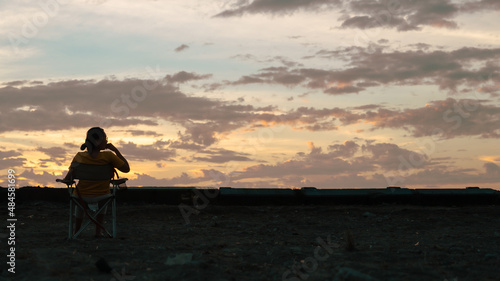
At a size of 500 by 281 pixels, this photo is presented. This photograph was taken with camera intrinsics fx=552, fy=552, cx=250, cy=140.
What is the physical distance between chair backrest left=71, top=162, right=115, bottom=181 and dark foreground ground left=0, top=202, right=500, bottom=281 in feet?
2.49

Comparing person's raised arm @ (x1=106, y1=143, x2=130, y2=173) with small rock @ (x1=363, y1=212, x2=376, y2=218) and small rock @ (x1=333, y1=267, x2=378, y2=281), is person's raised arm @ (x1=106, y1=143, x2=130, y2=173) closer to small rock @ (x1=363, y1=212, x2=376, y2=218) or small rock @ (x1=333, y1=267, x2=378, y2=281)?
small rock @ (x1=333, y1=267, x2=378, y2=281)

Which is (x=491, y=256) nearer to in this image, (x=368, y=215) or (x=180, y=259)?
(x=180, y=259)

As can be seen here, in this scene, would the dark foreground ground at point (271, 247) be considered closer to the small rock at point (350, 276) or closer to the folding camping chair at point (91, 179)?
the small rock at point (350, 276)

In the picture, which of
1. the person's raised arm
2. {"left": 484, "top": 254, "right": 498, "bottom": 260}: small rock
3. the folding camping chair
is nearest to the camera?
{"left": 484, "top": 254, "right": 498, "bottom": 260}: small rock

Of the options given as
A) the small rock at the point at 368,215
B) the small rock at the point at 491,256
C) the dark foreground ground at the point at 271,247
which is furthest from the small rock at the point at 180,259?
the small rock at the point at 368,215

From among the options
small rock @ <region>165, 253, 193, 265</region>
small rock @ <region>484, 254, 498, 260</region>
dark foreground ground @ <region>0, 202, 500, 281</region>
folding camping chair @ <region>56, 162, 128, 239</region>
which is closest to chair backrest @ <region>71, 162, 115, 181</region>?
folding camping chair @ <region>56, 162, 128, 239</region>

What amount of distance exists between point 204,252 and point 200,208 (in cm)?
530

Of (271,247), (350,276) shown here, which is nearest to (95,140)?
(271,247)

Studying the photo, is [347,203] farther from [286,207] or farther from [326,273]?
[326,273]

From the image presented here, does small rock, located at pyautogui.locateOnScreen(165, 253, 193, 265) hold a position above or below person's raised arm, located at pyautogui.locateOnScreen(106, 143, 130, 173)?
below

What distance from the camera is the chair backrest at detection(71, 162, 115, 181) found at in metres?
6.77

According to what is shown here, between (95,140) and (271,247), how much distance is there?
256 centimetres

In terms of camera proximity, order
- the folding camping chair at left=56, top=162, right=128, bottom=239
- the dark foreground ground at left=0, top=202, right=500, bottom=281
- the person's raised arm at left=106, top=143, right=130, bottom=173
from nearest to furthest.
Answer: the dark foreground ground at left=0, top=202, right=500, bottom=281 → the folding camping chair at left=56, top=162, right=128, bottom=239 → the person's raised arm at left=106, top=143, right=130, bottom=173

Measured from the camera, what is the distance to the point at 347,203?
11.9 meters
